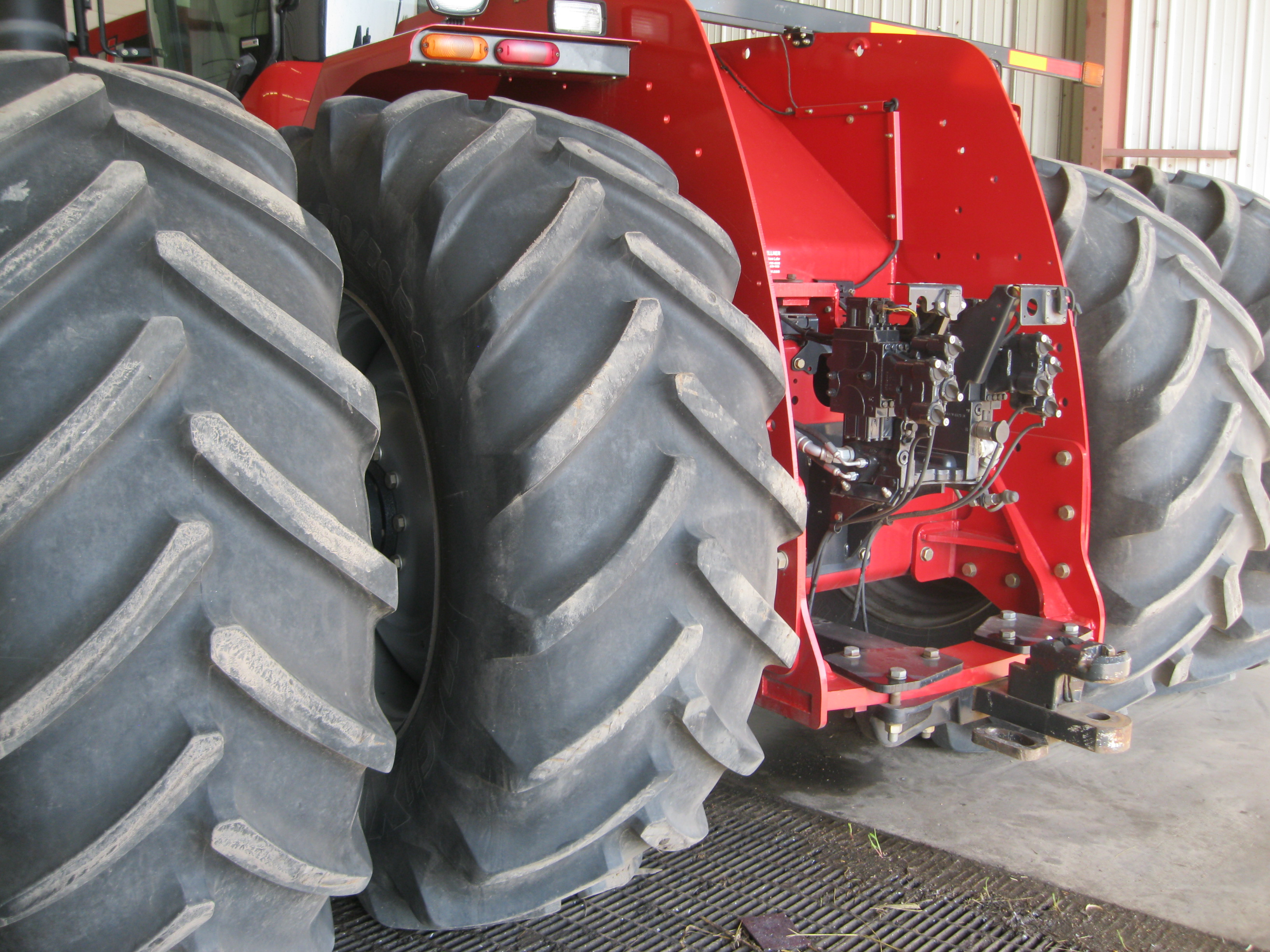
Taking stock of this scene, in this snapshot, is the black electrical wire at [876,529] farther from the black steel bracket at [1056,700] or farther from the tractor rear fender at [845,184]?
the black steel bracket at [1056,700]

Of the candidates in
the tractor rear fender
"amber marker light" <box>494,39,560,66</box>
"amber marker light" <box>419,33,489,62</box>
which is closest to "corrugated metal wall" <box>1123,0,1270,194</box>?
the tractor rear fender

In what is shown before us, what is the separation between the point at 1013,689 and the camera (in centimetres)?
214

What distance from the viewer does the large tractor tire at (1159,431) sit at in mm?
2188

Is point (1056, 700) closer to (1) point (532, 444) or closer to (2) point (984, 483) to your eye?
(2) point (984, 483)

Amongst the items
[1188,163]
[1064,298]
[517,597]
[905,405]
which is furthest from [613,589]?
[1188,163]

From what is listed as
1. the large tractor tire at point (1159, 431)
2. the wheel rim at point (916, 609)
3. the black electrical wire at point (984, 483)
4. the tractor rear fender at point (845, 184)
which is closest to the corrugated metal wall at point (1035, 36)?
the tractor rear fender at point (845, 184)

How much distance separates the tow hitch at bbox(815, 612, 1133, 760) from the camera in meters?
2.01

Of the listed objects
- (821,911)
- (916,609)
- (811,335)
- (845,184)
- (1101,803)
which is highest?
(845,184)

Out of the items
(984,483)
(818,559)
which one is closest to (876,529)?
(818,559)

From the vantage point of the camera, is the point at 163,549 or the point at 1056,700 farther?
the point at 1056,700

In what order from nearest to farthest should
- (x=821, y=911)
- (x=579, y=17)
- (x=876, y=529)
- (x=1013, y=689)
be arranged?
(x=579, y=17) → (x=821, y=911) → (x=1013, y=689) → (x=876, y=529)

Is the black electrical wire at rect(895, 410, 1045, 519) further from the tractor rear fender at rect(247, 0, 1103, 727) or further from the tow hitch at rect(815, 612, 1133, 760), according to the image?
the tow hitch at rect(815, 612, 1133, 760)

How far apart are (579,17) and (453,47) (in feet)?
0.85

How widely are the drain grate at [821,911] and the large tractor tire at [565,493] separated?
311mm
